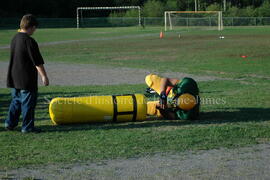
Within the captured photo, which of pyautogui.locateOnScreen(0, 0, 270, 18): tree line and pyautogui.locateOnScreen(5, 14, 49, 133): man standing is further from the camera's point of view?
pyautogui.locateOnScreen(0, 0, 270, 18): tree line

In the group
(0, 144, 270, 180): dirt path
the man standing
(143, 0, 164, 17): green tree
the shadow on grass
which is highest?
(143, 0, 164, 17): green tree

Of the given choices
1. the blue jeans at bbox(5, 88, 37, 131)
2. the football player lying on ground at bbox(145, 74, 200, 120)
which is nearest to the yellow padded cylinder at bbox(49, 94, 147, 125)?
the football player lying on ground at bbox(145, 74, 200, 120)

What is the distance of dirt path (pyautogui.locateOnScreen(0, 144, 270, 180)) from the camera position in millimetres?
5496

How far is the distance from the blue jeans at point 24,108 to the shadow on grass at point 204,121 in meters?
0.42

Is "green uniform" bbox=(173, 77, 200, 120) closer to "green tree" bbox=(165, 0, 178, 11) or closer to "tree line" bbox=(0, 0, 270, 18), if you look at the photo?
"tree line" bbox=(0, 0, 270, 18)

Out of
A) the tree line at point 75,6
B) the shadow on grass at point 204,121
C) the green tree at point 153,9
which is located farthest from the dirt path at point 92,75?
the tree line at point 75,6

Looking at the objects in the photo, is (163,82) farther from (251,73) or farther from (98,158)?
(251,73)

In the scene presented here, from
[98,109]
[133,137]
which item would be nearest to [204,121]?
[133,137]

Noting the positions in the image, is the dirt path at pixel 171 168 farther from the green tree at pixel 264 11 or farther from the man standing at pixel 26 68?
the green tree at pixel 264 11

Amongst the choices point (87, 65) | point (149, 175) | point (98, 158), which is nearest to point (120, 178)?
point (149, 175)

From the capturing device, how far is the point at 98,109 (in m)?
8.33

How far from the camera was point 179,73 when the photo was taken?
1650 cm

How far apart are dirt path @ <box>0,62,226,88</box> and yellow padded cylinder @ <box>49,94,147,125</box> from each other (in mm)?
5683

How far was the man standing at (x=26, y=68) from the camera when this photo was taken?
7.41 metres
